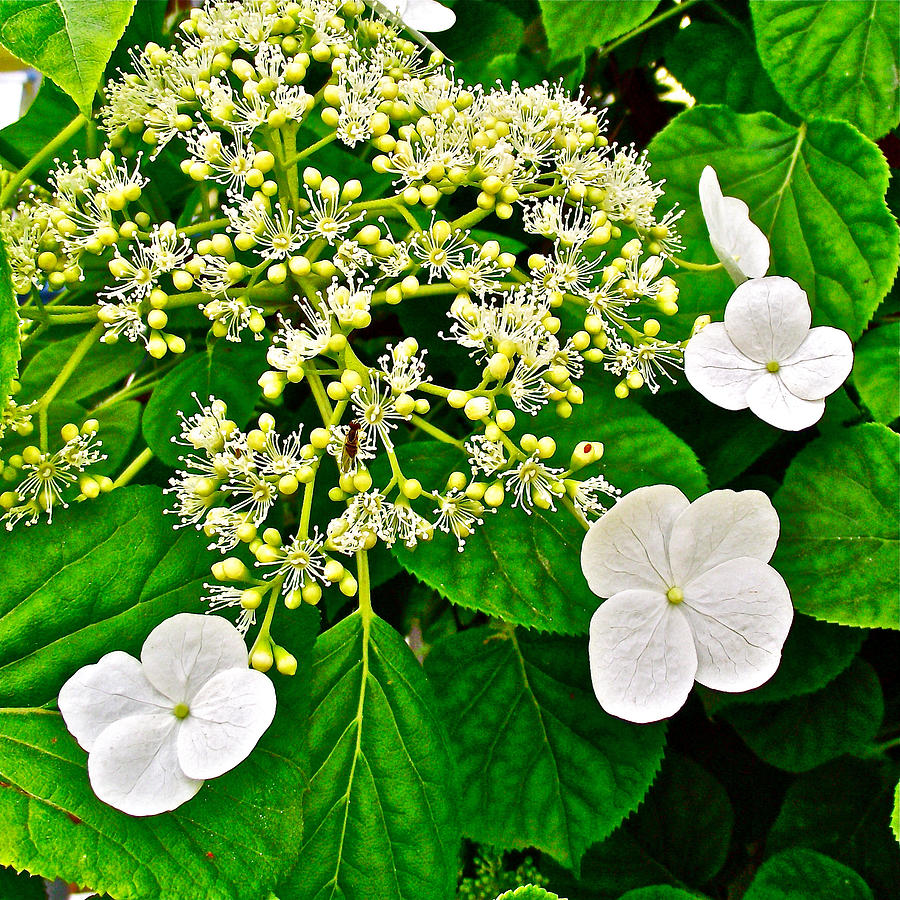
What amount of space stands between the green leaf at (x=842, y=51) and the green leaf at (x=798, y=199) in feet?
0.11

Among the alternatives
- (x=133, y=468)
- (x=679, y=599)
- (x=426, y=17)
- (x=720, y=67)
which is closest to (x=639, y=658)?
(x=679, y=599)

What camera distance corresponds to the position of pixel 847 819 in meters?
0.73

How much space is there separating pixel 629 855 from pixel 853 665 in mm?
264

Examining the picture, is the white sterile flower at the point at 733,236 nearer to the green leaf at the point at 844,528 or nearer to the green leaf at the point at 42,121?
the green leaf at the point at 844,528

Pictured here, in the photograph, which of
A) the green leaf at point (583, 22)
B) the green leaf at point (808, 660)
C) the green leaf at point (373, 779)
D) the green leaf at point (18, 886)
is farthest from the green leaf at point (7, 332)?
the green leaf at point (808, 660)

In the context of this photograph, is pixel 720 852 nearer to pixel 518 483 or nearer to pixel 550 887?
pixel 550 887

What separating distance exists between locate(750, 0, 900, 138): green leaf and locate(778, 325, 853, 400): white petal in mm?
229

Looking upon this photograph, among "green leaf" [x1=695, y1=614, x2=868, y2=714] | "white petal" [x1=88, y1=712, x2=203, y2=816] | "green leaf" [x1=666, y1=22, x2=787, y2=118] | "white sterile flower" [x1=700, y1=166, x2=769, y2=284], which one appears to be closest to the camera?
"white petal" [x1=88, y1=712, x2=203, y2=816]

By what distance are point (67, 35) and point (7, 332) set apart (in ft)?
0.59

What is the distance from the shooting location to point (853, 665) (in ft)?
2.42

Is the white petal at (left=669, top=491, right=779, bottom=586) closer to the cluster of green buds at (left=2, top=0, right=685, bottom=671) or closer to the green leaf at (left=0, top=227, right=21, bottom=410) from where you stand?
the cluster of green buds at (left=2, top=0, right=685, bottom=671)

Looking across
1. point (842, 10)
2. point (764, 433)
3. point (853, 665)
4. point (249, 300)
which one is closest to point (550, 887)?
point (853, 665)

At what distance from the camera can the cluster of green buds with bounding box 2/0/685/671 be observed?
50 centimetres

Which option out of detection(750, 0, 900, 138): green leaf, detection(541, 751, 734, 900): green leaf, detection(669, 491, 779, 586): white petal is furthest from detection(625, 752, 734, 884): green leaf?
detection(750, 0, 900, 138): green leaf
